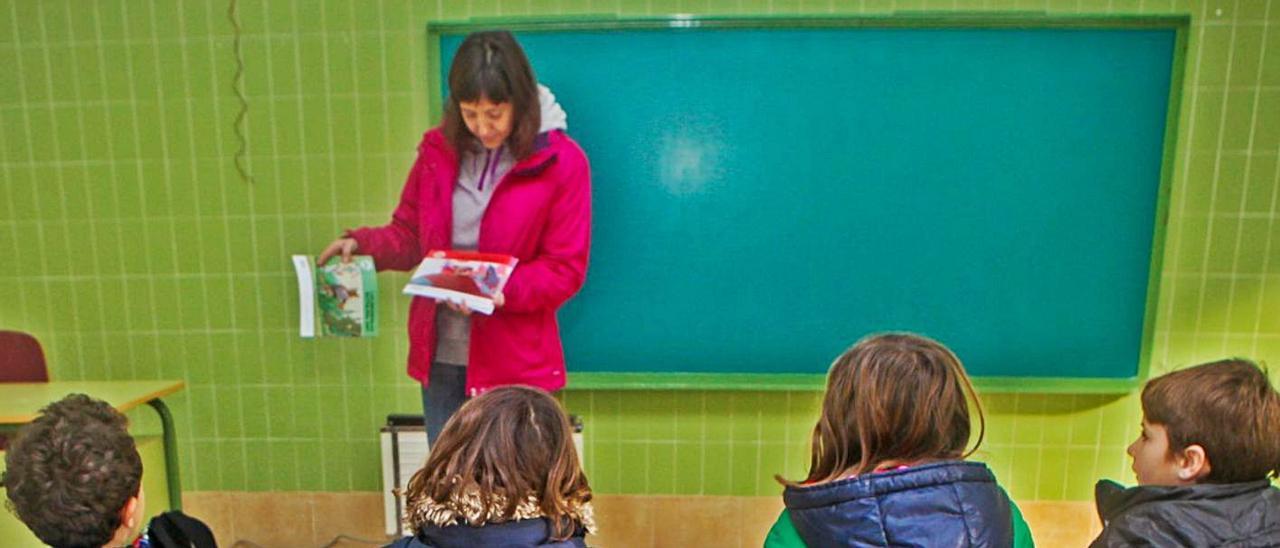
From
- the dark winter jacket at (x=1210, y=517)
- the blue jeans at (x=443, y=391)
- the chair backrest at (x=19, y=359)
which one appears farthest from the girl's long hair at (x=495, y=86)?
the dark winter jacket at (x=1210, y=517)

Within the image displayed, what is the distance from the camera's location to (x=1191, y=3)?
2463mm

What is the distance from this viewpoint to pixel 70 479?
1.29 m

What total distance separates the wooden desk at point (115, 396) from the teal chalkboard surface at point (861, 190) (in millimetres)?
1353

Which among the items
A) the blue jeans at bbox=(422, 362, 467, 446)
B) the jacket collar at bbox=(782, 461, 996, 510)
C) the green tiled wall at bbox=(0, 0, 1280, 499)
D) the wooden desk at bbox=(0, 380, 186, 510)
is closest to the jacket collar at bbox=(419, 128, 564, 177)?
the green tiled wall at bbox=(0, 0, 1280, 499)

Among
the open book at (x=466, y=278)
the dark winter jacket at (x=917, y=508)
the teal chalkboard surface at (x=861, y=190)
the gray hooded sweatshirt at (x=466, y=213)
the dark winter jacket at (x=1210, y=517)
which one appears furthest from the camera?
the teal chalkboard surface at (x=861, y=190)

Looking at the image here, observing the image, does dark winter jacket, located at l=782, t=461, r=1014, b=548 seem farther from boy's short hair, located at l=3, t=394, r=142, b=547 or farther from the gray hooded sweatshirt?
the gray hooded sweatshirt

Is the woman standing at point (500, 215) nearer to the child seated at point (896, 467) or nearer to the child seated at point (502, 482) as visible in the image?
the child seated at point (502, 482)

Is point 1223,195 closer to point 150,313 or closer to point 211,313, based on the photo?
point 211,313

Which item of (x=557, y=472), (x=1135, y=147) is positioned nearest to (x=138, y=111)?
(x=557, y=472)

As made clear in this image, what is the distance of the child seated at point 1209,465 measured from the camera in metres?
1.27

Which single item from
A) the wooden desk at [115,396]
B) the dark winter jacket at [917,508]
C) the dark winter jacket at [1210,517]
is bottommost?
the wooden desk at [115,396]

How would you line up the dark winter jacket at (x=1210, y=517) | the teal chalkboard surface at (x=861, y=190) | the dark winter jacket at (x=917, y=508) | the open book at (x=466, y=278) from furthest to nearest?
the teal chalkboard surface at (x=861, y=190)
the open book at (x=466, y=278)
the dark winter jacket at (x=1210, y=517)
the dark winter jacket at (x=917, y=508)

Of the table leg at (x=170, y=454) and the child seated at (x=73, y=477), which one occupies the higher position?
the child seated at (x=73, y=477)

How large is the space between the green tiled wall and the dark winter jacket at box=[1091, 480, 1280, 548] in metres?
1.48
